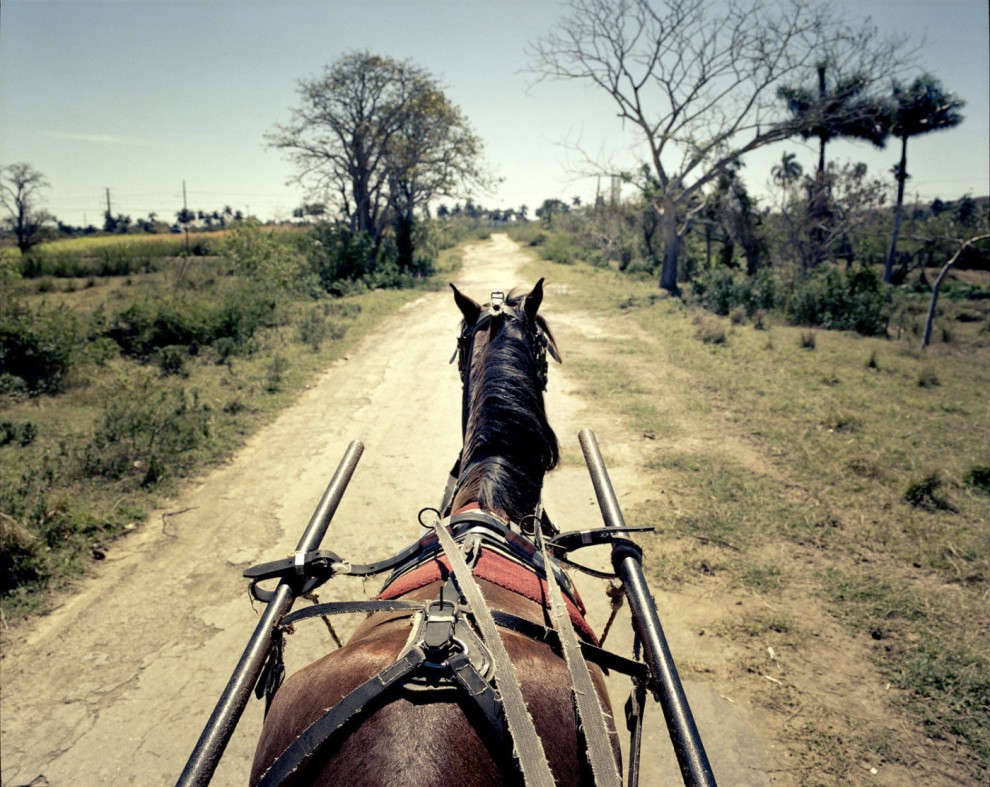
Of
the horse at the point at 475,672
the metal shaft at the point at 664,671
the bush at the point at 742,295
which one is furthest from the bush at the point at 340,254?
the metal shaft at the point at 664,671

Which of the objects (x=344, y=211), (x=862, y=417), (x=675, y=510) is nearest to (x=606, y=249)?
(x=344, y=211)

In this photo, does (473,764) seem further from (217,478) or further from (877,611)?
(217,478)

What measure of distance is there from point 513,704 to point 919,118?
37577mm

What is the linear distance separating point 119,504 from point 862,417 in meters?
8.31

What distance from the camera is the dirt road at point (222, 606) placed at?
8.98ft

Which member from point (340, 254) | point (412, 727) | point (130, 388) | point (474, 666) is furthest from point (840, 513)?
point (340, 254)

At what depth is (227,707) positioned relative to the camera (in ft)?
4.83

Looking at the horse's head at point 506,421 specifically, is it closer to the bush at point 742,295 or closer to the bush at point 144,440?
the bush at point 144,440

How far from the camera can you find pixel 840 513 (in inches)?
193

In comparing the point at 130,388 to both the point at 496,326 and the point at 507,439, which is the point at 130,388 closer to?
the point at 496,326

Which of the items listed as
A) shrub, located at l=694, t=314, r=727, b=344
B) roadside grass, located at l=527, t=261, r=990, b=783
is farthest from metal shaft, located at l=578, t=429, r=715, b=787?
shrub, located at l=694, t=314, r=727, b=344

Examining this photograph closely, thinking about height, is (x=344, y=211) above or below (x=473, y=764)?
above

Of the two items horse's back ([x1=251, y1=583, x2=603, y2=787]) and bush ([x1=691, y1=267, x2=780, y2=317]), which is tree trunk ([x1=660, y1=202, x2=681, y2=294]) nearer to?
bush ([x1=691, y1=267, x2=780, y2=317])

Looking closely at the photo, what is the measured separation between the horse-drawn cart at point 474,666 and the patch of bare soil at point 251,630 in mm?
966
